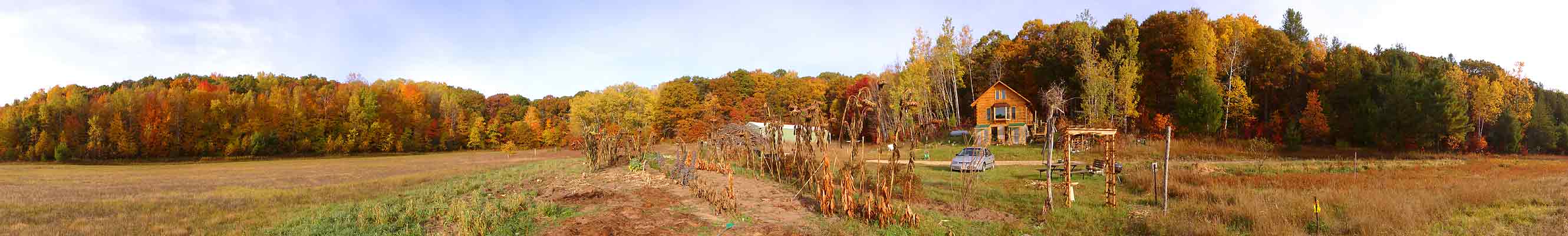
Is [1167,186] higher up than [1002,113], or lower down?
lower down

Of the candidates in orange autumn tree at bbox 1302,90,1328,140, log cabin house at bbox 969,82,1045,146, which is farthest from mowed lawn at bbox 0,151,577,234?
orange autumn tree at bbox 1302,90,1328,140

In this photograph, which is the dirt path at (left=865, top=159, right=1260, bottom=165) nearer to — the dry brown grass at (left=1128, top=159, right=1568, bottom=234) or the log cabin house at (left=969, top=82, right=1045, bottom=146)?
Result: the dry brown grass at (left=1128, top=159, right=1568, bottom=234)

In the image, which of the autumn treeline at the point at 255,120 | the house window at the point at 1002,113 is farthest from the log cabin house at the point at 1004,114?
the autumn treeline at the point at 255,120

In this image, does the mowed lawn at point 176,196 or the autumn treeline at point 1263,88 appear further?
the autumn treeline at point 1263,88

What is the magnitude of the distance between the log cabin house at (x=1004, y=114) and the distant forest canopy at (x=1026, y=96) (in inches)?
92.6

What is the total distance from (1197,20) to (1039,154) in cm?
1674

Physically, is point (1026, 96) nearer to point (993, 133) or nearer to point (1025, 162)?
point (993, 133)

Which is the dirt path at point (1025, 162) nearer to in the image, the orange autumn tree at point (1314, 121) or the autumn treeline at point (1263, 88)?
the autumn treeline at point (1263, 88)

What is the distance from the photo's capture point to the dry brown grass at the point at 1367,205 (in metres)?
8.29

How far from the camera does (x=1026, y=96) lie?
49.0 meters

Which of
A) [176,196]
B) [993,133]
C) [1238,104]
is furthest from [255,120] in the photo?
[1238,104]

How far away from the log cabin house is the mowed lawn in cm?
3262

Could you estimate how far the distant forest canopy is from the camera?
35312 mm

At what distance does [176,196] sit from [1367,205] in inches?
991
